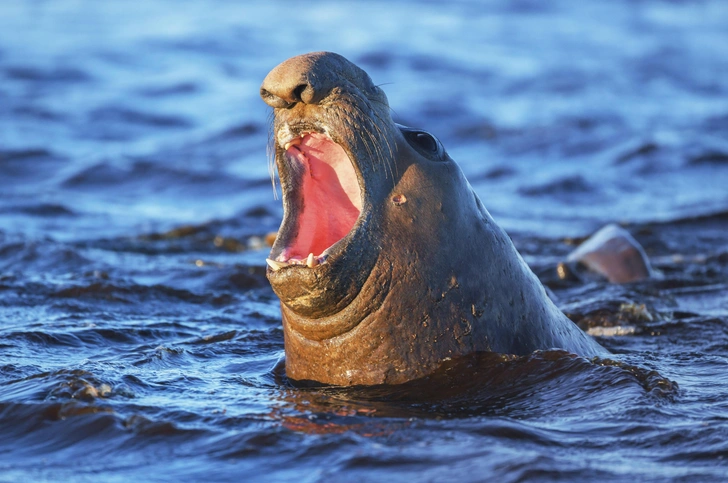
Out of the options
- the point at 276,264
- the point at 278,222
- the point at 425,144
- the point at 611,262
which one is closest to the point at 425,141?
the point at 425,144

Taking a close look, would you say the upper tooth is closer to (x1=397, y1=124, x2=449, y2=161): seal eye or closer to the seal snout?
the seal snout

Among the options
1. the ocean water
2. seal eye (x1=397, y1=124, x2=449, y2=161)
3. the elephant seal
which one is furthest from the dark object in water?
seal eye (x1=397, y1=124, x2=449, y2=161)

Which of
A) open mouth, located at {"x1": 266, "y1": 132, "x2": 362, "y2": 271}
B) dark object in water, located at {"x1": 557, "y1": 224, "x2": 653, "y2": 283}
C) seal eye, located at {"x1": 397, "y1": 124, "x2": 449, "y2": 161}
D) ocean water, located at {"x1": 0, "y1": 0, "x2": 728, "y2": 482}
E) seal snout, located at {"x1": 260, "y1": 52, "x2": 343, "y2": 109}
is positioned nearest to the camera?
ocean water, located at {"x1": 0, "y1": 0, "x2": 728, "y2": 482}

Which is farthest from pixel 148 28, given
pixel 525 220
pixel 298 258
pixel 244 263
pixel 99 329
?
pixel 298 258

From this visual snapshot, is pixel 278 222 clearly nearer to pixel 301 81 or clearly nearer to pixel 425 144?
pixel 425 144

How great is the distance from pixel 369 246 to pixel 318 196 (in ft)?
1.57

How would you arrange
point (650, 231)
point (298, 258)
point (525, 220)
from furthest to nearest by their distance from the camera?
1. point (525, 220)
2. point (650, 231)
3. point (298, 258)

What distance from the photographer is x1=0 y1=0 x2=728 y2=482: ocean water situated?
13.7 feet

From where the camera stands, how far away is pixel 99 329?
6.30 metres

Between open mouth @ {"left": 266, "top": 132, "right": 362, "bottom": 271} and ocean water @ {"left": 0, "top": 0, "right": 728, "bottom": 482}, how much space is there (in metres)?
0.70

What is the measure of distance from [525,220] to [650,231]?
55.1 inches

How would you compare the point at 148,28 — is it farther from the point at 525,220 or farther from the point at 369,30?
the point at 525,220

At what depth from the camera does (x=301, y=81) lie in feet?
14.6

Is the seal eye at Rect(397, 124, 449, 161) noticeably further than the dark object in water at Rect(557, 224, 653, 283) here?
No
